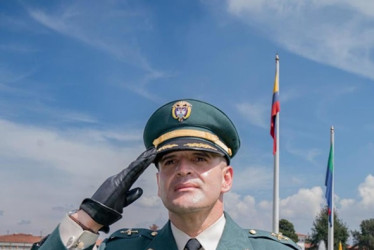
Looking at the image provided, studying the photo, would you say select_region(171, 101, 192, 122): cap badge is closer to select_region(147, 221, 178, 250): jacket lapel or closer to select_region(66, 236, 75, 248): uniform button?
select_region(147, 221, 178, 250): jacket lapel

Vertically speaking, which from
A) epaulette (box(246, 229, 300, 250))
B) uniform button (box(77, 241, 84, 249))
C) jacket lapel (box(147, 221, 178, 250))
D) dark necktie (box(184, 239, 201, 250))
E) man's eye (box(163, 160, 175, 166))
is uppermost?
man's eye (box(163, 160, 175, 166))

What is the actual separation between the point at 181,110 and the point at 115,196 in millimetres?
822

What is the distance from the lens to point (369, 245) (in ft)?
230

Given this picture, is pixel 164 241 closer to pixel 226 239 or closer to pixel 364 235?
pixel 226 239

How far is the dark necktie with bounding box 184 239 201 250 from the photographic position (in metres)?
3.27

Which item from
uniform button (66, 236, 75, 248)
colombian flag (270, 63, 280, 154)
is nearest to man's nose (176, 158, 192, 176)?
uniform button (66, 236, 75, 248)

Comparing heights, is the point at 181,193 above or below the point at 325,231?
below

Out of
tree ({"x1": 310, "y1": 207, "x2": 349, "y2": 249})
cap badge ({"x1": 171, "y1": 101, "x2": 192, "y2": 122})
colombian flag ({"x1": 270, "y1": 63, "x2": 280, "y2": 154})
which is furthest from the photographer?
tree ({"x1": 310, "y1": 207, "x2": 349, "y2": 249})

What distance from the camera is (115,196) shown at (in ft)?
9.73

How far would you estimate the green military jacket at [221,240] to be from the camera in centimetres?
338

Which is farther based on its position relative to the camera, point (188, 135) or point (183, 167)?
point (188, 135)

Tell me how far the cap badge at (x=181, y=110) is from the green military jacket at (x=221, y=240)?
69 cm

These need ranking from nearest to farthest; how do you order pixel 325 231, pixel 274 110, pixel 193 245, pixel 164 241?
pixel 193 245
pixel 164 241
pixel 274 110
pixel 325 231

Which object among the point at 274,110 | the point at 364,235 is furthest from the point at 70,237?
the point at 364,235
